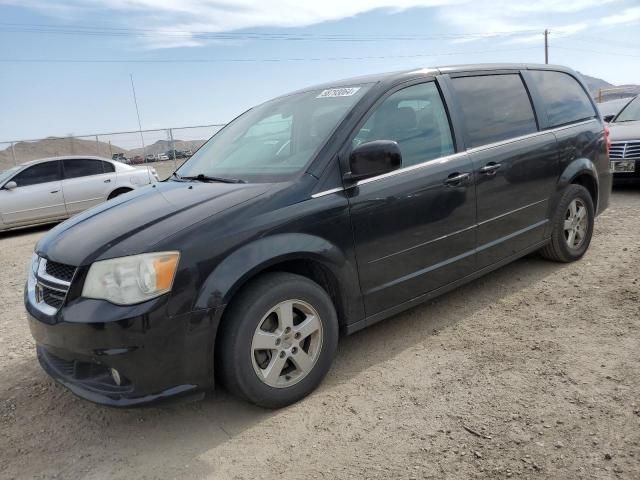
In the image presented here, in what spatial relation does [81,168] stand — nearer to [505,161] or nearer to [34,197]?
[34,197]

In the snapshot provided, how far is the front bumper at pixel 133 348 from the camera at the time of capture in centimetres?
242

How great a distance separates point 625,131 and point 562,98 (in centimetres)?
442

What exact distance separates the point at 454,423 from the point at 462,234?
1482 mm

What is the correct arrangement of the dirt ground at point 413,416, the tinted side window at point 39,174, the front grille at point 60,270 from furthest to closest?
1. the tinted side window at point 39,174
2. the front grille at point 60,270
3. the dirt ground at point 413,416

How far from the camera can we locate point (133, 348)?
2424mm

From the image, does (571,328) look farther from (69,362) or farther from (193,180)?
(69,362)

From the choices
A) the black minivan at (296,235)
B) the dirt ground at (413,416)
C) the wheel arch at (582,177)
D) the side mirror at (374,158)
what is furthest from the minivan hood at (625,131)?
the side mirror at (374,158)

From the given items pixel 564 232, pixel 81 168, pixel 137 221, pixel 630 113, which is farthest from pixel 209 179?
pixel 630 113

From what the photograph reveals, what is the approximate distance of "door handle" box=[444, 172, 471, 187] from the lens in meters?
3.57

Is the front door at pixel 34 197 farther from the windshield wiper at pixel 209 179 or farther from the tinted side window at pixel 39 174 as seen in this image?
the windshield wiper at pixel 209 179

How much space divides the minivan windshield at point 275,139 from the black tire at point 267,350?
26.8 inches

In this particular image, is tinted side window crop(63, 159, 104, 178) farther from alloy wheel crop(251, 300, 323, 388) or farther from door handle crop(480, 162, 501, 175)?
alloy wheel crop(251, 300, 323, 388)

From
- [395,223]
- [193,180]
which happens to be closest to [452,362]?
[395,223]

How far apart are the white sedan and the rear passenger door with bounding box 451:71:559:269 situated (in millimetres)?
8192
